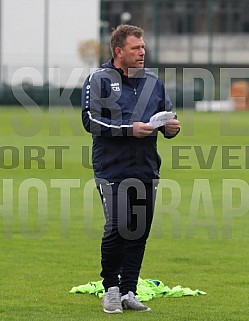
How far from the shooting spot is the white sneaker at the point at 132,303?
27.1ft

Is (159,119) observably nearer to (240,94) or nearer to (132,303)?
(132,303)

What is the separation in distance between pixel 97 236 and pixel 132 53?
→ 468 cm

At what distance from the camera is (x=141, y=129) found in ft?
26.1

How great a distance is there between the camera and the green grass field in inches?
334

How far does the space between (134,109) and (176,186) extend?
976 cm

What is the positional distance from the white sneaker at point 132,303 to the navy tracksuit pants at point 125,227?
0.05m

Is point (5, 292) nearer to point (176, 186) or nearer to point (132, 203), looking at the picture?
point (132, 203)

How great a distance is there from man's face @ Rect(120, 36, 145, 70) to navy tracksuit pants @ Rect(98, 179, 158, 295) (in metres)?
0.90

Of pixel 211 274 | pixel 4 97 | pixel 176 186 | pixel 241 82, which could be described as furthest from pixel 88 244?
pixel 241 82

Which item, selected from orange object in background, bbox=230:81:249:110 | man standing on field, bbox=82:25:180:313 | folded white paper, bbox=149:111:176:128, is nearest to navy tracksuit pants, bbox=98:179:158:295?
man standing on field, bbox=82:25:180:313

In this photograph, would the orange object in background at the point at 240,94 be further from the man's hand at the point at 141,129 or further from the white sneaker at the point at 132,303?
the man's hand at the point at 141,129

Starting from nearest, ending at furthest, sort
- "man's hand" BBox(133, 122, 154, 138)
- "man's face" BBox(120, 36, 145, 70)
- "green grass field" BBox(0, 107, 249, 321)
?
1. "man's hand" BBox(133, 122, 154, 138)
2. "man's face" BBox(120, 36, 145, 70)
3. "green grass field" BBox(0, 107, 249, 321)

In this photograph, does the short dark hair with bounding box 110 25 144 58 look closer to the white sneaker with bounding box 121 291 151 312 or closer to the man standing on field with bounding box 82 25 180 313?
the man standing on field with bounding box 82 25 180 313

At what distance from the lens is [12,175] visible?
1961 cm
